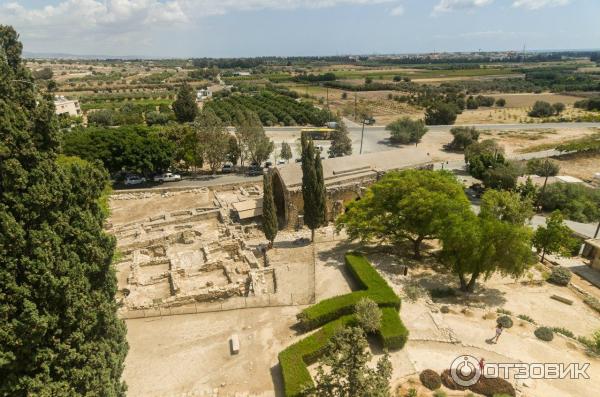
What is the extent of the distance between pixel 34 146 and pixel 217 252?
72.0 feet

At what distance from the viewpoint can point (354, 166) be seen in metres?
42.9

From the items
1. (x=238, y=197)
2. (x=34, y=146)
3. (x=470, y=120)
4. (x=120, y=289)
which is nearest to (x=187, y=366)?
(x=120, y=289)

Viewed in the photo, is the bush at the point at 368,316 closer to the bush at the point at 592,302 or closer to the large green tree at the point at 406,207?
the large green tree at the point at 406,207

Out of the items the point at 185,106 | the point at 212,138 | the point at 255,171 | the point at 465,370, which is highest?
the point at 185,106

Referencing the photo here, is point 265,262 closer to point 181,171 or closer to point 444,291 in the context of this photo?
point 444,291

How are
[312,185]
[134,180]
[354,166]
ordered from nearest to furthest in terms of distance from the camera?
[312,185] < [354,166] < [134,180]

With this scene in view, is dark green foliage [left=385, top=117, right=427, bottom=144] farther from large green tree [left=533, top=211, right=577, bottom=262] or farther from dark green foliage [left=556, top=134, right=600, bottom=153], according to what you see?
large green tree [left=533, top=211, right=577, bottom=262]

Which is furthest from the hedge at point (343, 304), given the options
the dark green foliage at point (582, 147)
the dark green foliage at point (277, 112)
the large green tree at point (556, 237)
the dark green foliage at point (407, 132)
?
the dark green foliage at point (277, 112)

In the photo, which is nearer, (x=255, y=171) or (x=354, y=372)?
(x=354, y=372)

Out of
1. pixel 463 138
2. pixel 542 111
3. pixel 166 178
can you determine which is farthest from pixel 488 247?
pixel 542 111

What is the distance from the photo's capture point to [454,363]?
17.7 metres

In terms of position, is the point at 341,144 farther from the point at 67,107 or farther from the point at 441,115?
the point at 67,107

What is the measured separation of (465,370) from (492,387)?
1.38 meters

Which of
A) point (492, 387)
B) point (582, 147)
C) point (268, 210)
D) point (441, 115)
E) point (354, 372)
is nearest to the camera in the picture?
point (354, 372)
